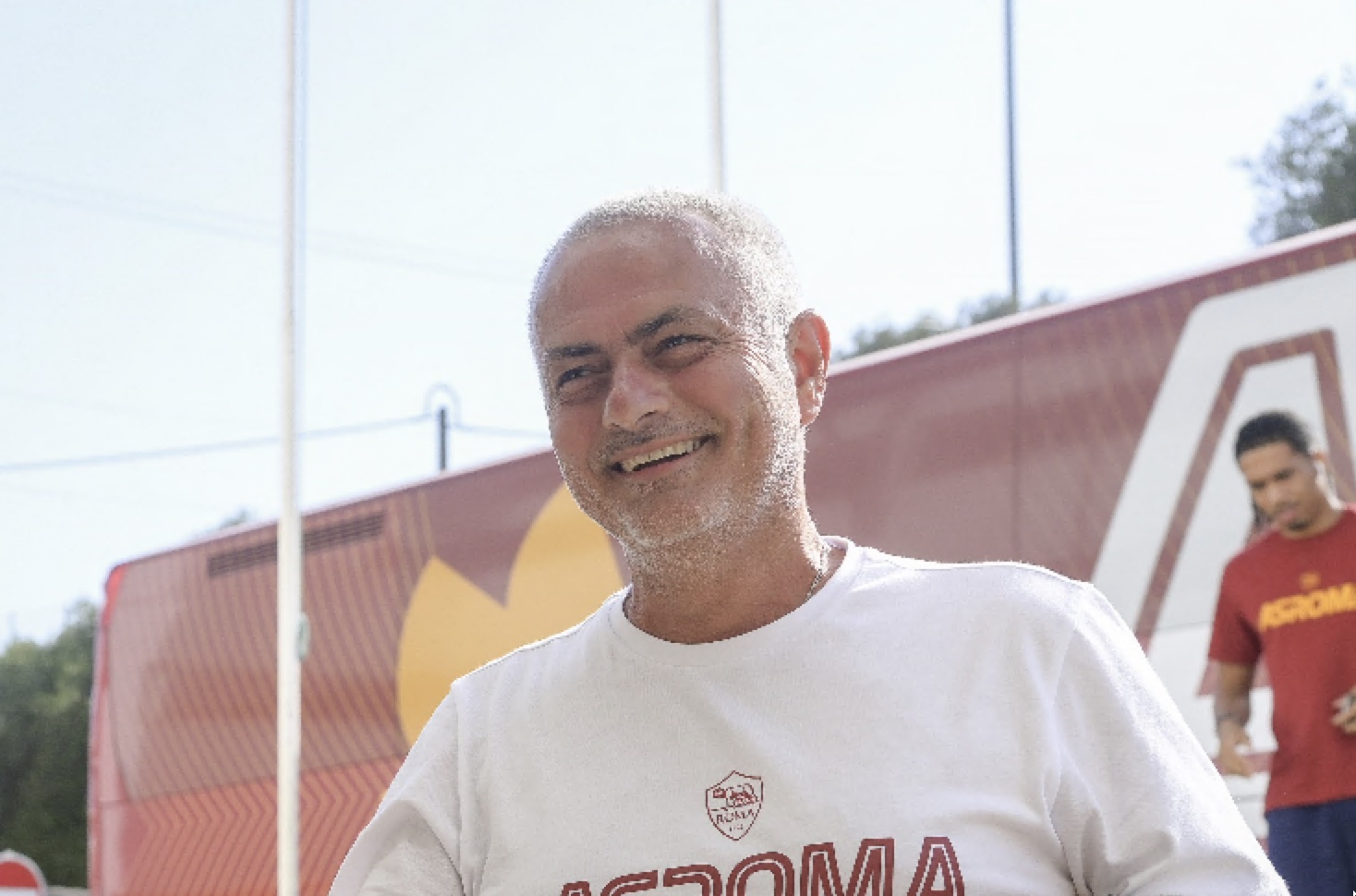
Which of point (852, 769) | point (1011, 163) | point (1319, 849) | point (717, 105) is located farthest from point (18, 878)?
point (1011, 163)

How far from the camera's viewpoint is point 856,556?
1294mm

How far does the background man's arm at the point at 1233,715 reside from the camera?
11.5 feet

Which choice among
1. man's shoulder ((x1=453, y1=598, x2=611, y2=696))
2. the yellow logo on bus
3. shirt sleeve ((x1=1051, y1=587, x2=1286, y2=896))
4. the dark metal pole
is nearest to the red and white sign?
the yellow logo on bus

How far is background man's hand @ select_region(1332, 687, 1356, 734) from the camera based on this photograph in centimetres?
335

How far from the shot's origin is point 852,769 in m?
1.13

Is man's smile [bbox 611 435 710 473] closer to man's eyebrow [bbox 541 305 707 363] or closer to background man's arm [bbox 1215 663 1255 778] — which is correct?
man's eyebrow [bbox 541 305 707 363]

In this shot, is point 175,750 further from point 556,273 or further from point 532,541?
point 556,273

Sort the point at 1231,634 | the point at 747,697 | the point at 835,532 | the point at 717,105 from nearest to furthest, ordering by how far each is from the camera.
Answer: the point at 747,697 → the point at 1231,634 → the point at 835,532 → the point at 717,105

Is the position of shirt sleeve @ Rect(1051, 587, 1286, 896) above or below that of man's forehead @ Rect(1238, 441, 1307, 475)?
below

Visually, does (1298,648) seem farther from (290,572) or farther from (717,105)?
(290,572)

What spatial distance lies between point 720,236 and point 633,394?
15 centimetres

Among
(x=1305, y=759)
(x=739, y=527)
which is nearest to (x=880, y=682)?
(x=739, y=527)

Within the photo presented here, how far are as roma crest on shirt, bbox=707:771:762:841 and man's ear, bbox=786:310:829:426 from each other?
12.8 inches

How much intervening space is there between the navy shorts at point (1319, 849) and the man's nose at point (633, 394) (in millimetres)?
2597
